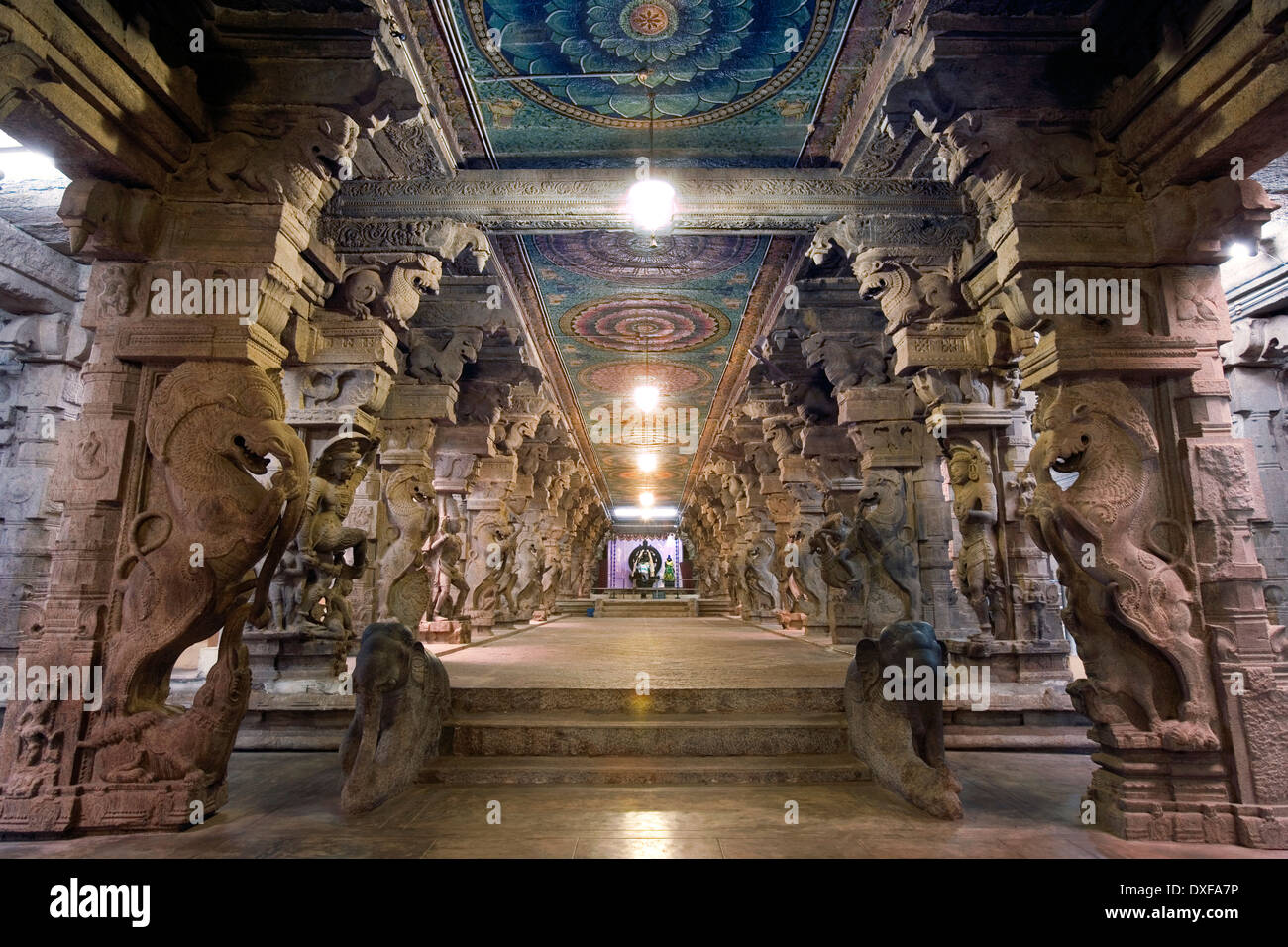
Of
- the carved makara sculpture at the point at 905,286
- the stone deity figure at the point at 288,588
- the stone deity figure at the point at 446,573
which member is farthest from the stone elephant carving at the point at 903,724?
the stone deity figure at the point at 446,573

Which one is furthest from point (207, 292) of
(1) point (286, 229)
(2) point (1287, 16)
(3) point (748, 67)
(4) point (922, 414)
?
(4) point (922, 414)

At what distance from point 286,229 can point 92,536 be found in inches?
77.7

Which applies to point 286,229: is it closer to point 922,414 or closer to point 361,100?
point 361,100

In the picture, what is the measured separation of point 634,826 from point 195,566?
260cm

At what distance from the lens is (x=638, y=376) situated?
466 inches

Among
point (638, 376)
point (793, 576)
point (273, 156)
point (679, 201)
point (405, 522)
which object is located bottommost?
point (793, 576)

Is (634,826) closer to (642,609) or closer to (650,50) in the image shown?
(650,50)

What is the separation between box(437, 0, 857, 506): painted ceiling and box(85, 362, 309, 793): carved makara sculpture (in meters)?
2.92

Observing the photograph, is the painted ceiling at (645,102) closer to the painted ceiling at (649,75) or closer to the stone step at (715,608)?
the painted ceiling at (649,75)

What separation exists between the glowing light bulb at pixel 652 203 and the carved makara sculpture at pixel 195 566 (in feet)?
8.70

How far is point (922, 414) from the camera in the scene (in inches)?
291

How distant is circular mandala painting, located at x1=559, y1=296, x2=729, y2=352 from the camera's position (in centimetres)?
874

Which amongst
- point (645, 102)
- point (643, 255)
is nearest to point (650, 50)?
point (645, 102)

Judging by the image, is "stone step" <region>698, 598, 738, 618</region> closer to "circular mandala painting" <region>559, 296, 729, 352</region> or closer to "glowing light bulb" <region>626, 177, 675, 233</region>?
"circular mandala painting" <region>559, 296, 729, 352</region>
